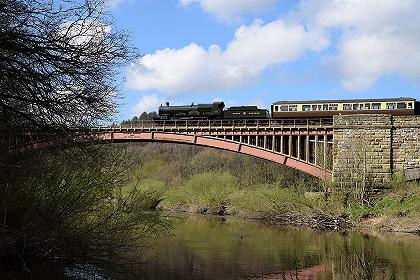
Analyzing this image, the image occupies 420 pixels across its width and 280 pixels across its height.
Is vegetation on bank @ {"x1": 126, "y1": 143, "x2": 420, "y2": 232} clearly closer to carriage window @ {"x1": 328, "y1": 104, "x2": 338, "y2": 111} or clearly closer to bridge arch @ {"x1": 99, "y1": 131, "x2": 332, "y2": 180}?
bridge arch @ {"x1": 99, "y1": 131, "x2": 332, "y2": 180}

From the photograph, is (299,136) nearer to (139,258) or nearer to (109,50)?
(139,258)

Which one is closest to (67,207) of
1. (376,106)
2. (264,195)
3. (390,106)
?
(264,195)

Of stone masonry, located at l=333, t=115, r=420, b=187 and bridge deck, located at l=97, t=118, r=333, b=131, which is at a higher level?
bridge deck, located at l=97, t=118, r=333, b=131

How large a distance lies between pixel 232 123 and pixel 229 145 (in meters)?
1.98

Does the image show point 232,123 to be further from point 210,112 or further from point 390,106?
point 390,106

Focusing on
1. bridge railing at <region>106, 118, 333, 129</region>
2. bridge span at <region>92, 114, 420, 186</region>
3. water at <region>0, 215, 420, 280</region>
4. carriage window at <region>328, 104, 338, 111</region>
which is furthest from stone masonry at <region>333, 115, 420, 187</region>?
water at <region>0, 215, 420, 280</region>

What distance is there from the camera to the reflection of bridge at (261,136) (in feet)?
107

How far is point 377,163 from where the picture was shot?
31.1 meters

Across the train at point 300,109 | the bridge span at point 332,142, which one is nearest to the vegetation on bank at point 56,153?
the bridge span at point 332,142

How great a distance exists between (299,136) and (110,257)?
22.4m

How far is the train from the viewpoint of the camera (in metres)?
33.9

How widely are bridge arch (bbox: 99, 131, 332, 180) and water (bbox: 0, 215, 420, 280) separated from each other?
19.8 feet

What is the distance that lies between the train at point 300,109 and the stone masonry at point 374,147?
2755 millimetres

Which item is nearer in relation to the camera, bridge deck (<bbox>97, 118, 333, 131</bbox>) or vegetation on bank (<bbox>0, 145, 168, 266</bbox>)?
vegetation on bank (<bbox>0, 145, 168, 266</bbox>)
